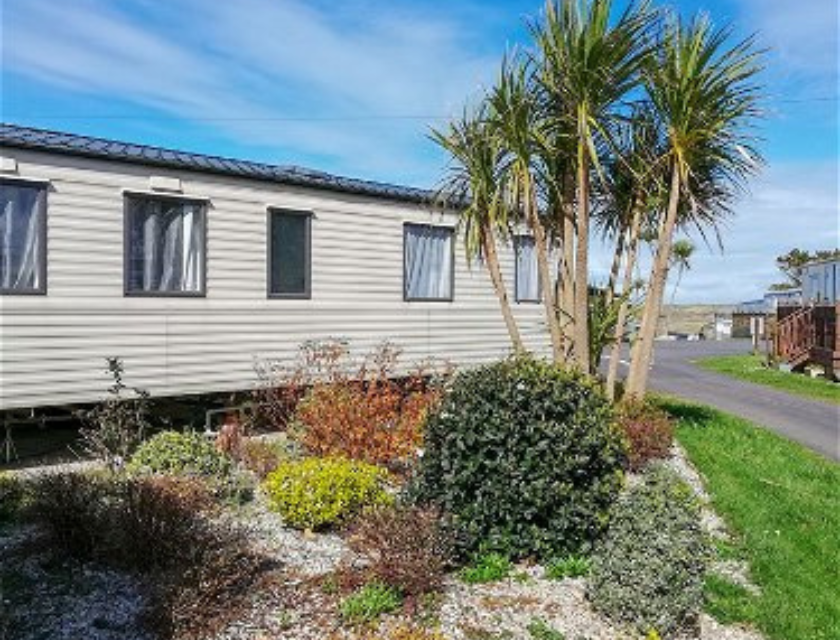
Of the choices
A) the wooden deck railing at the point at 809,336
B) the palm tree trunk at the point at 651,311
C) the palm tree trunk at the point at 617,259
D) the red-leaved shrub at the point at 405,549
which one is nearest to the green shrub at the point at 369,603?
the red-leaved shrub at the point at 405,549

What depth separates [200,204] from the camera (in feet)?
30.3

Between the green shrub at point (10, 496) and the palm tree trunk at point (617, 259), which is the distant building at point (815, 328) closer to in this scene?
the palm tree trunk at point (617, 259)

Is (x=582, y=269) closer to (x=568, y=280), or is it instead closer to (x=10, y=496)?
(x=568, y=280)

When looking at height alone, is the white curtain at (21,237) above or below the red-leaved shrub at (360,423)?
above

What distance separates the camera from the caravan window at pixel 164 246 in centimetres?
876

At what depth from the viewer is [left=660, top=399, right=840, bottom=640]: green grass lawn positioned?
15.1 ft

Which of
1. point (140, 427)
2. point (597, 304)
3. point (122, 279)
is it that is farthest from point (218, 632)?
point (597, 304)

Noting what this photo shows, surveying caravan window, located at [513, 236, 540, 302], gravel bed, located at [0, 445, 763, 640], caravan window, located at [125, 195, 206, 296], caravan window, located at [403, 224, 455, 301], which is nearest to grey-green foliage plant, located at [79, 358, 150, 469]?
caravan window, located at [125, 195, 206, 296]

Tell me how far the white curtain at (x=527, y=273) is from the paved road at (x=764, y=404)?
13.3ft

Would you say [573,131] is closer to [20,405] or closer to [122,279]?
[122,279]

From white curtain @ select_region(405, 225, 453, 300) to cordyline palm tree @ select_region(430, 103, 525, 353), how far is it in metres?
1.61

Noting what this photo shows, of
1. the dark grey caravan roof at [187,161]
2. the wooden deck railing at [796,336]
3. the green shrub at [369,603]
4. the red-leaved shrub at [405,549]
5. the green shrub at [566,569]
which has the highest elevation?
the dark grey caravan roof at [187,161]

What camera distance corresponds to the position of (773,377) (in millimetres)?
19422

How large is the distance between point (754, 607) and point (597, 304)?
574 cm
